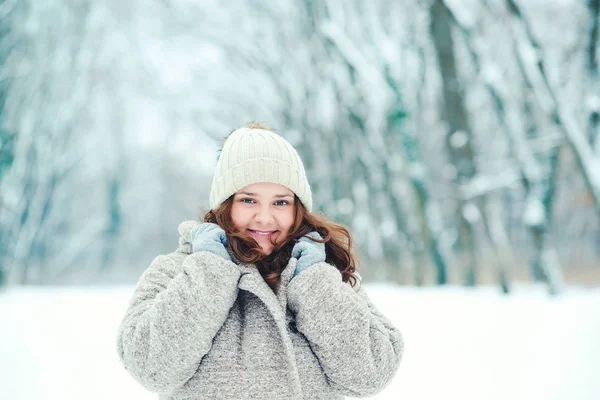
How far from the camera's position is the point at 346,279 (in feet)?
6.88

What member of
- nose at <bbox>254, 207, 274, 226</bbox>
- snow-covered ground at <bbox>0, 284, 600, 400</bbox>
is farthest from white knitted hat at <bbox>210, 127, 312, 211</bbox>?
snow-covered ground at <bbox>0, 284, 600, 400</bbox>

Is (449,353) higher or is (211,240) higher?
(211,240)

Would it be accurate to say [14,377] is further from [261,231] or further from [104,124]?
[104,124]

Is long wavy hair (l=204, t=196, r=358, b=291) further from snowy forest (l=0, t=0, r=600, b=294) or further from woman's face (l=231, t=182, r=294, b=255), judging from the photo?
snowy forest (l=0, t=0, r=600, b=294)

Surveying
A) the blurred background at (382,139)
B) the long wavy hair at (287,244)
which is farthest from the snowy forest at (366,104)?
the long wavy hair at (287,244)

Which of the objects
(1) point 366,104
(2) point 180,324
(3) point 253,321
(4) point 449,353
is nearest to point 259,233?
(3) point 253,321

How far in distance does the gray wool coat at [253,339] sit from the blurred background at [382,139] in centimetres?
76

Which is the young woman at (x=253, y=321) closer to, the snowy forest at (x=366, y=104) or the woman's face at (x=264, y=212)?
the woman's face at (x=264, y=212)

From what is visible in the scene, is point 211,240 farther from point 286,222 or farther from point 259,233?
point 286,222

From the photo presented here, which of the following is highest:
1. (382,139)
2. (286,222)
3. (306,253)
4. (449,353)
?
(382,139)

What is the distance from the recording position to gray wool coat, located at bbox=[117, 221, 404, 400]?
5.47 feet

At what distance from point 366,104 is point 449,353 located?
792cm

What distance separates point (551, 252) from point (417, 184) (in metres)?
3.64

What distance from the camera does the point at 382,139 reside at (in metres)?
13.0
